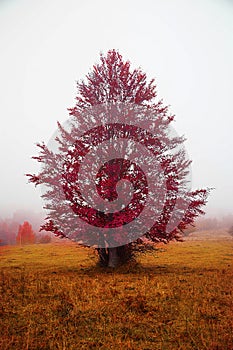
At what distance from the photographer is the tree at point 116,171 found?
16047 mm

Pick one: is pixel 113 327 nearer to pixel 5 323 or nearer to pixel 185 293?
pixel 5 323

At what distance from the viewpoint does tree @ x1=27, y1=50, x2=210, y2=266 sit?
52.6ft

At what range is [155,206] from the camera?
642 inches

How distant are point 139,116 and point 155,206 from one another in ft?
19.6

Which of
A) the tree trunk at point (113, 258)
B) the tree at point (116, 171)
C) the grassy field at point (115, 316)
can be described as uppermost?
the tree at point (116, 171)

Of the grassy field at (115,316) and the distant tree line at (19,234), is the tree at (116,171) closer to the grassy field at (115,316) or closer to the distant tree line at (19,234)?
the grassy field at (115,316)

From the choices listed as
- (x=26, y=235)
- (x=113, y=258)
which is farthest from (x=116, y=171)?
(x=26, y=235)

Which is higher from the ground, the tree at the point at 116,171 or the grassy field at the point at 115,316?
the tree at the point at 116,171

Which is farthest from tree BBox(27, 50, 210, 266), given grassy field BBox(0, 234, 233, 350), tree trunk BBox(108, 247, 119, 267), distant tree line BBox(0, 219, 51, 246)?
distant tree line BBox(0, 219, 51, 246)

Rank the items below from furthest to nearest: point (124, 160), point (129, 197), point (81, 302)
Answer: point (124, 160)
point (129, 197)
point (81, 302)

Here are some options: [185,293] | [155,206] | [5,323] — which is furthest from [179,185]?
[5,323]

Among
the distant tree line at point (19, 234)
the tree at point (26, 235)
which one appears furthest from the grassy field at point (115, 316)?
the tree at point (26, 235)

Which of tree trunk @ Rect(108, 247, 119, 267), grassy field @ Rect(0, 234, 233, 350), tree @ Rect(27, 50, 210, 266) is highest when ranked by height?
tree @ Rect(27, 50, 210, 266)

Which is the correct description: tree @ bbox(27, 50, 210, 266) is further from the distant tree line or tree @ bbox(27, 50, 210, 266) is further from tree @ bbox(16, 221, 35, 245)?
tree @ bbox(16, 221, 35, 245)
